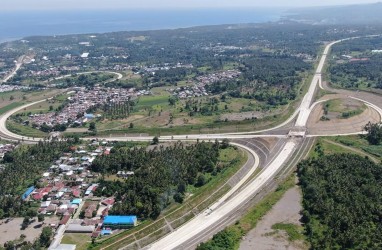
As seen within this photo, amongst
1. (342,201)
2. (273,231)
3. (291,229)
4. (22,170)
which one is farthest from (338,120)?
(22,170)

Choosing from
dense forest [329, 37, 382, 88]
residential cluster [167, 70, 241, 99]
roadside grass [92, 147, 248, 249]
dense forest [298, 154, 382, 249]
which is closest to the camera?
dense forest [298, 154, 382, 249]

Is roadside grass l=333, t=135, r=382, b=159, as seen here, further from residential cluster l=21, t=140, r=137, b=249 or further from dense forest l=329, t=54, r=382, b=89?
dense forest l=329, t=54, r=382, b=89

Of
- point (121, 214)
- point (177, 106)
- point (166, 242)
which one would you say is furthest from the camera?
point (177, 106)

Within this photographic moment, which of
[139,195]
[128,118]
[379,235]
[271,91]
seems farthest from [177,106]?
[379,235]

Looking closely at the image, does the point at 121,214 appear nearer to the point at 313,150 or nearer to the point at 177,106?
the point at 313,150

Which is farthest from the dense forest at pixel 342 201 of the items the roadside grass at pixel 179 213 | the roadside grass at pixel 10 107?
the roadside grass at pixel 10 107

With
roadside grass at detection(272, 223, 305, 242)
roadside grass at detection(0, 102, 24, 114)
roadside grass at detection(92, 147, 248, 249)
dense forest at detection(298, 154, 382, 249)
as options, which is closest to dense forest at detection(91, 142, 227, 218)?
roadside grass at detection(92, 147, 248, 249)
